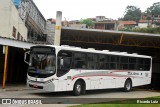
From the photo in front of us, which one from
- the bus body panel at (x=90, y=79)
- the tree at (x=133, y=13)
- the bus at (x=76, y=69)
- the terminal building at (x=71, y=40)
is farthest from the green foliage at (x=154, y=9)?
the bus at (x=76, y=69)

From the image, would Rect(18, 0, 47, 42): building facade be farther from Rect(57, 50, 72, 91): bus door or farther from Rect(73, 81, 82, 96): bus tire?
Rect(57, 50, 72, 91): bus door

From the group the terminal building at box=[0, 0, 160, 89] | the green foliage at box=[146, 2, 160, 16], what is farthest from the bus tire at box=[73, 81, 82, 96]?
the green foliage at box=[146, 2, 160, 16]

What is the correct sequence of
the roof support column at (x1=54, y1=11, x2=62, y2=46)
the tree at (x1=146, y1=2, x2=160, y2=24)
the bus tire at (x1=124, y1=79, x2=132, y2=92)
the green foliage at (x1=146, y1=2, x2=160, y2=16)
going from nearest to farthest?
the bus tire at (x1=124, y1=79, x2=132, y2=92) → the roof support column at (x1=54, y1=11, x2=62, y2=46) → the green foliage at (x1=146, y1=2, x2=160, y2=16) → the tree at (x1=146, y1=2, x2=160, y2=24)

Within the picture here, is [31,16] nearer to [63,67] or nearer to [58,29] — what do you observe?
[58,29]

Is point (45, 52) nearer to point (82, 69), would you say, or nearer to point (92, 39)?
point (82, 69)

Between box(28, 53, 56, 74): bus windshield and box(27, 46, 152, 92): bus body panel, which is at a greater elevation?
box(28, 53, 56, 74): bus windshield

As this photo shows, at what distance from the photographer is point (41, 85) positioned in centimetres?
1692

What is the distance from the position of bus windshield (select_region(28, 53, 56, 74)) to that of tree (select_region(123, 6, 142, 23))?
444 feet

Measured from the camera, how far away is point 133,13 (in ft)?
501

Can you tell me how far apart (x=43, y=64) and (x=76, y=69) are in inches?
87.6

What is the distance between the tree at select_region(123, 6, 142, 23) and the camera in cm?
14948

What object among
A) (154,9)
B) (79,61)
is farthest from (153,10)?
(79,61)

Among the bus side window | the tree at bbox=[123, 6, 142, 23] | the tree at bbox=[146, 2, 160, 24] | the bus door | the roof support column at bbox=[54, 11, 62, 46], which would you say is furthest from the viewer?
the tree at bbox=[123, 6, 142, 23]

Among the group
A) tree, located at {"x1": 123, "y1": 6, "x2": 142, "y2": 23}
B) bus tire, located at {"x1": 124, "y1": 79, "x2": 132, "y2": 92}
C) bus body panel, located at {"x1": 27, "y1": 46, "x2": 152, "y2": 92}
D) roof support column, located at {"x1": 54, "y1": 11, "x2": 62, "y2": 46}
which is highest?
tree, located at {"x1": 123, "y1": 6, "x2": 142, "y2": 23}
